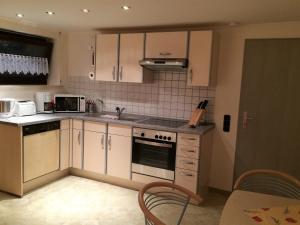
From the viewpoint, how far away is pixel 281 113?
3143 millimetres

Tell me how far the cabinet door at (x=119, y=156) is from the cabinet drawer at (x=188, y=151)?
696 mm

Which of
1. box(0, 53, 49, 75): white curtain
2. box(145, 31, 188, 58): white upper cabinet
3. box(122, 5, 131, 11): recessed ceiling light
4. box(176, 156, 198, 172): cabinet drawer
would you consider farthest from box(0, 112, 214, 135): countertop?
box(122, 5, 131, 11): recessed ceiling light

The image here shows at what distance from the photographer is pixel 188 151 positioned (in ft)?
10.3

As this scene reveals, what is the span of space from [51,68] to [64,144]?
4.45ft

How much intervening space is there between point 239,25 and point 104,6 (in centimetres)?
169

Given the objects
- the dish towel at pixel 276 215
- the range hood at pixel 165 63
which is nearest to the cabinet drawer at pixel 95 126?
the range hood at pixel 165 63

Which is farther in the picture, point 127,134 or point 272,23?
point 127,134

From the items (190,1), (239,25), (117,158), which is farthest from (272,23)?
(117,158)

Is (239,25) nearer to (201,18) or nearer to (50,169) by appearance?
(201,18)

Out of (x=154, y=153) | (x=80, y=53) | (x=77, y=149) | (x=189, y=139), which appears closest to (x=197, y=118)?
(x=189, y=139)

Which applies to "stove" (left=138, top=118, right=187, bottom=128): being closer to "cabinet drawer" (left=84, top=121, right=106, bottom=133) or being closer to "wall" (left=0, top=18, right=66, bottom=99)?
"cabinet drawer" (left=84, top=121, right=106, bottom=133)

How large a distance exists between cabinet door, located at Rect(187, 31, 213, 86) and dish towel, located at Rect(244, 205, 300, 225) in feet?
6.29

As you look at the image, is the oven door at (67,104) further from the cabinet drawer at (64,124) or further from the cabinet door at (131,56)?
the cabinet door at (131,56)

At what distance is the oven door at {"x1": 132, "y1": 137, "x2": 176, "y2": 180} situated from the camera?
10.7 feet
